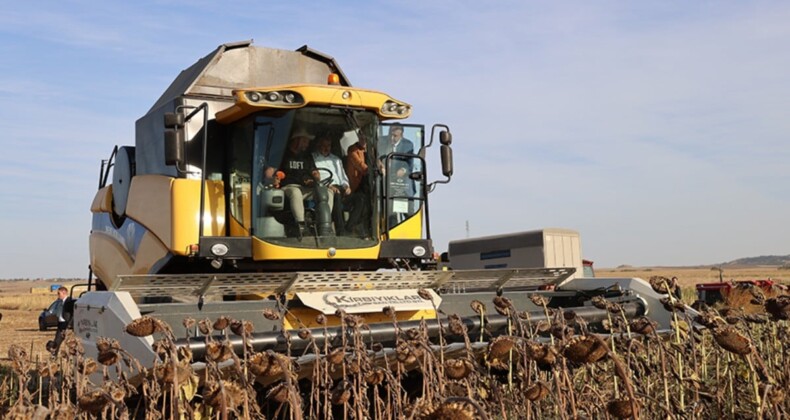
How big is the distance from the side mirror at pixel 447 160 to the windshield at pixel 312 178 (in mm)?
522

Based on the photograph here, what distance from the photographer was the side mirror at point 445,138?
8.33 metres

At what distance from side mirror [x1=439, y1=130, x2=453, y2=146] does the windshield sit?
539 mm

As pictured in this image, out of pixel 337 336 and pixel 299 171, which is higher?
pixel 299 171

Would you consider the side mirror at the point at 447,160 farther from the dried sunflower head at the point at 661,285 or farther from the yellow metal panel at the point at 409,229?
the dried sunflower head at the point at 661,285

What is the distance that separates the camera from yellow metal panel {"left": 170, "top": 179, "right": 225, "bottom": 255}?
24.7 ft

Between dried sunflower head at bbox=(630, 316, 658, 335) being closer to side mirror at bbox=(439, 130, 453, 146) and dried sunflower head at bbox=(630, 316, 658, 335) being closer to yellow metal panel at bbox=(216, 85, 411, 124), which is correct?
yellow metal panel at bbox=(216, 85, 411, 124)

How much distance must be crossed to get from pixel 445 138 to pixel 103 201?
4173 millimetres

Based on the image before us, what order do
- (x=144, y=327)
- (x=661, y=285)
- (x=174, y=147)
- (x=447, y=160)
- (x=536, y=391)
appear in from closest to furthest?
(x=536, y=391) → (x=144, y=327) → (x=661, y=285) → (x=174, y=147) → (x=447, y=160)

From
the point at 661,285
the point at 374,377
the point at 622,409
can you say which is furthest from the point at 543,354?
the point at 661,285

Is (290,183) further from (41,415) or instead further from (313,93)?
(41,415)

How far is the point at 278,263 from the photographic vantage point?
7.64 m

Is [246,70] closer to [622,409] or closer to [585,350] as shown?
[585,350]

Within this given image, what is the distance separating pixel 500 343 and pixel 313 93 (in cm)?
497

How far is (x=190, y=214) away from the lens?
7.60 metres
